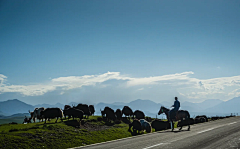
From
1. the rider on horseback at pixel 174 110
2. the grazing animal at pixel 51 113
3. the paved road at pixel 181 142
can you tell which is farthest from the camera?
the grazing animal at pixel 51 113

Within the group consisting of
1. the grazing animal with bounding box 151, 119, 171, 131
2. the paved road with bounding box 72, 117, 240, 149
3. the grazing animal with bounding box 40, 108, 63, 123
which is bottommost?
the paved road with bounding box 72, 117, 240, 149

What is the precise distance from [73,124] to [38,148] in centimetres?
859

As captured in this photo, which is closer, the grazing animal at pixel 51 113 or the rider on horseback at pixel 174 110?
the rider on horseback at pixel 174 110

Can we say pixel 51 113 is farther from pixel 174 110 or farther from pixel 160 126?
pixel 174 110

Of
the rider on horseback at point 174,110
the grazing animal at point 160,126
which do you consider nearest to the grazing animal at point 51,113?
the grazing animal at point 160,126

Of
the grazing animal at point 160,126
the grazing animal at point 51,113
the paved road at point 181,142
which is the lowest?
the paved road at point 181,142

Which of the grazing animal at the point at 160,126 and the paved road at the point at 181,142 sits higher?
the grazing animal at the point at 160,126

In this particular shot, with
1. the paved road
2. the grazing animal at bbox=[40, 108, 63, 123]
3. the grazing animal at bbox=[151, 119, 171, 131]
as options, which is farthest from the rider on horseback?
the grazing animal at bbox=[40, 108, 63, 123]

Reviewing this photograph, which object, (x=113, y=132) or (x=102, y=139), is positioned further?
(x=113, y=132)

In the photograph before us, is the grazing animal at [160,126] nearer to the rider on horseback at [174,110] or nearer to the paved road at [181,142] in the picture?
the rider on horseback at [174,110]

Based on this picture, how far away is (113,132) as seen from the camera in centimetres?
2011

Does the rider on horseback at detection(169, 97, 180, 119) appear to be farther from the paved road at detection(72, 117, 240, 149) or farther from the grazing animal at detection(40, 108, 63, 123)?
the grazing animal at detection(40, 108, 63, 123)

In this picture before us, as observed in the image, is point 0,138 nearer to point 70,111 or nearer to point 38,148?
point 38,148

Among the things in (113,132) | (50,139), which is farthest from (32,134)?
(113,132)
